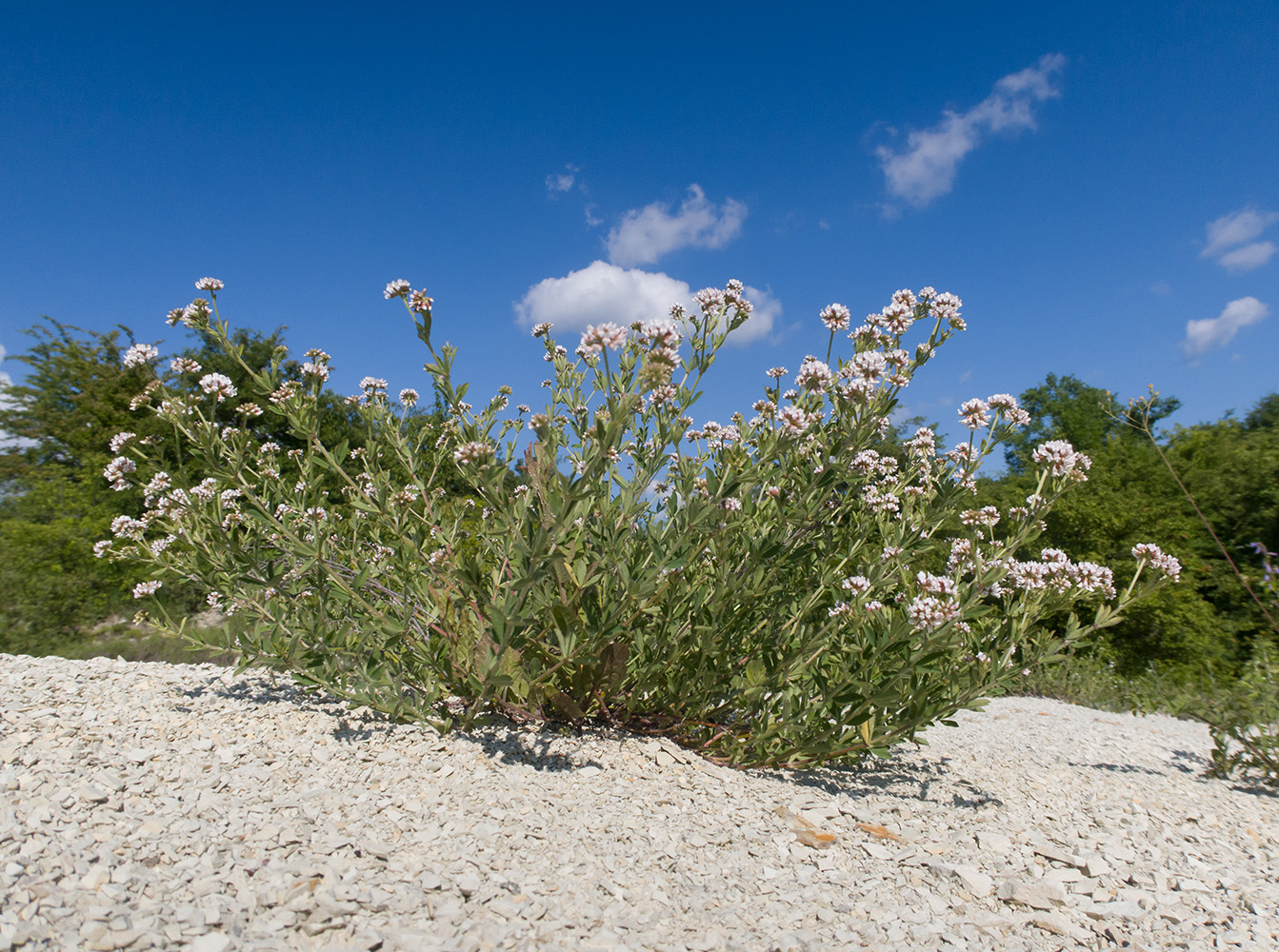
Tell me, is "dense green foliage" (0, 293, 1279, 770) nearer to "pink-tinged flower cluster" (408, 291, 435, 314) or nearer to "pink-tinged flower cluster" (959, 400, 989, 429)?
"pink-tinged flower cluster" (408, 291, 435, 314)

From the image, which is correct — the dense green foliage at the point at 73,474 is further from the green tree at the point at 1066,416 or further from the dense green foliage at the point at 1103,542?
the green tree at the point at 1066,416

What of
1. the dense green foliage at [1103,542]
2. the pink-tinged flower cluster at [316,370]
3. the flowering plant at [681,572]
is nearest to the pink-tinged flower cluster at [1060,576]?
the flowering plant at [681,572]

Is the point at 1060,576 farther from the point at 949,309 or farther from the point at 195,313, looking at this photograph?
the point at 195,313

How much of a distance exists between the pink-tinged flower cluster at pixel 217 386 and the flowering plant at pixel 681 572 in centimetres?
8

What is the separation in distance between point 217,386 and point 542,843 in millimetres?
2863

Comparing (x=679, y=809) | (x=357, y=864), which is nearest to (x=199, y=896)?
(x=357, y=864)

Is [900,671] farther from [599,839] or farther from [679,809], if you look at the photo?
[599,839]

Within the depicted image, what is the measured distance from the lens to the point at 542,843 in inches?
110

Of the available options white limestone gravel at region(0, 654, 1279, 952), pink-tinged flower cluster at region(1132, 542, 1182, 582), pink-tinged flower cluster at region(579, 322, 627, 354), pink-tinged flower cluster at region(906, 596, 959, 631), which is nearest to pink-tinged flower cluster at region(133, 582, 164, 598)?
white limestone gravel at region(0, 654, 1279, 952)

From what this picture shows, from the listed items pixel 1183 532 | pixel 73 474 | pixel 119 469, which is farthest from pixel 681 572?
pixel 73 474

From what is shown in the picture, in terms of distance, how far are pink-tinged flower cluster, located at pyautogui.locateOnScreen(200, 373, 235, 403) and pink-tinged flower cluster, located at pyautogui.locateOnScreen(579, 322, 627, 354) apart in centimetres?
209

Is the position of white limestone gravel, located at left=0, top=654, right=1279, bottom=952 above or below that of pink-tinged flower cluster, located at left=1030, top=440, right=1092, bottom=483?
below

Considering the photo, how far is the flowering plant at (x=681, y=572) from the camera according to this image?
3.26 meters

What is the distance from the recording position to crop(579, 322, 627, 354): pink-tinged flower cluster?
2.96 metres
